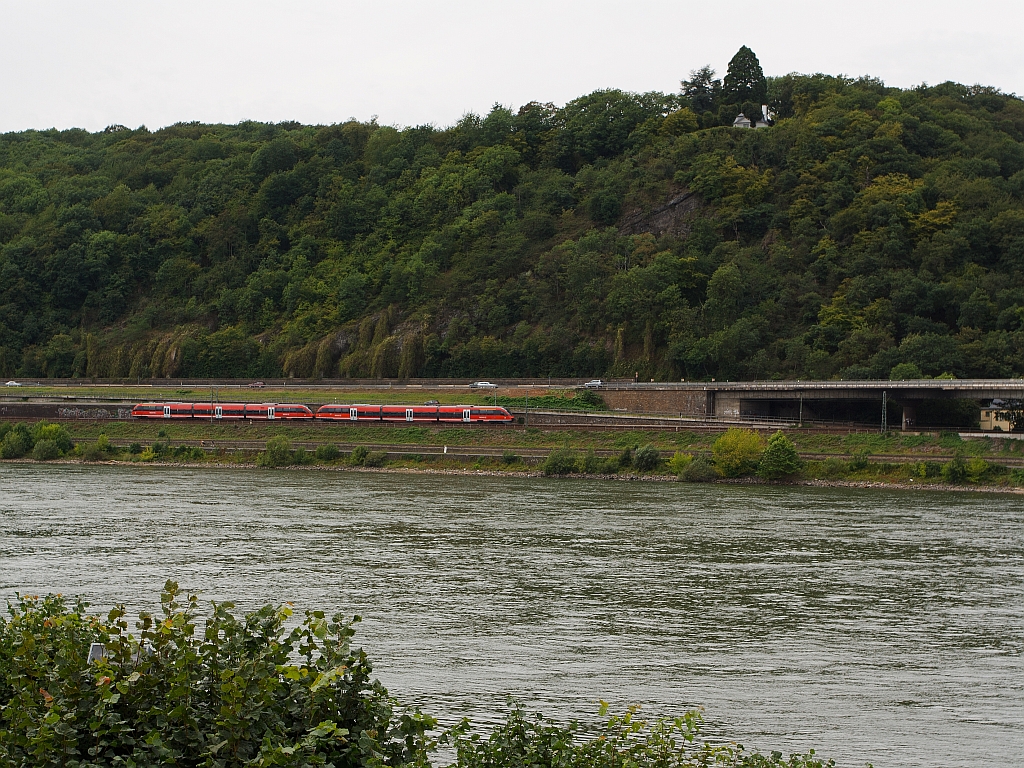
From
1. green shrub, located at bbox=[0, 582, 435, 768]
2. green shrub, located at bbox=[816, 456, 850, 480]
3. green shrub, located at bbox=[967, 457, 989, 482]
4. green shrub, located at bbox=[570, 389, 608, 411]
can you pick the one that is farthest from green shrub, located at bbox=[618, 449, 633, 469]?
green shrub, located at bbox=[0, 582, 435, 768]

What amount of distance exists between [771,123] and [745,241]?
32.0 meters

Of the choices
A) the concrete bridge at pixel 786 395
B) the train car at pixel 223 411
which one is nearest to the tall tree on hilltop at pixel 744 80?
the concrete bridge at pixel 786 395

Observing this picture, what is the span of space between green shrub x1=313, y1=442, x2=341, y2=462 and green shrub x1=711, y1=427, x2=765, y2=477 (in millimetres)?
25338

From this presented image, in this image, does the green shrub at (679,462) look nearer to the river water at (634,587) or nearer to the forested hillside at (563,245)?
the river water at (634,587)

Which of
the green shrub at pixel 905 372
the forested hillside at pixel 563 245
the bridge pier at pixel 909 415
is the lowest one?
the bridge pier at pixel 909 415

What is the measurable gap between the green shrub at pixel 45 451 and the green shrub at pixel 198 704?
68.9 metres

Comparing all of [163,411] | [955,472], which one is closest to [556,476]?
[955,472]

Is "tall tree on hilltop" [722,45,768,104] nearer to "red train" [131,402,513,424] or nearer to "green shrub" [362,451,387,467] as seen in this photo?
"red train" [131,402,513,424]

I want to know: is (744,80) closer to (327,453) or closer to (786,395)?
(786,395)

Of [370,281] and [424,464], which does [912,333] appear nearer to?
[424,464]

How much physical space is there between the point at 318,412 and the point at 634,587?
180 feet

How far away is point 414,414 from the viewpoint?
266ft

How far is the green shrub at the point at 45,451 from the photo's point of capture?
75125mm

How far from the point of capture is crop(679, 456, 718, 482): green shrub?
63.8 meters
